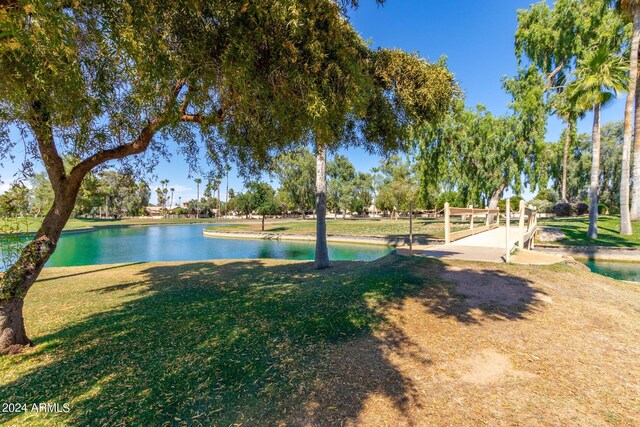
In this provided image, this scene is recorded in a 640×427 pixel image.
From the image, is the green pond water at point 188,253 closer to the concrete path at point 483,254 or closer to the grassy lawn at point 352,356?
the concrete path at point 483,254

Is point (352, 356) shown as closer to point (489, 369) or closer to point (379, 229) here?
point (489, 369)

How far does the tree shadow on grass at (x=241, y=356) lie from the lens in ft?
9.23

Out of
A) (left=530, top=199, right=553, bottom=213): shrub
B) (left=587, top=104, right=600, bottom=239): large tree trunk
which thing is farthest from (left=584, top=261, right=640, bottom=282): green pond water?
(left=530, top=199, right=553, bottom=213): shrub

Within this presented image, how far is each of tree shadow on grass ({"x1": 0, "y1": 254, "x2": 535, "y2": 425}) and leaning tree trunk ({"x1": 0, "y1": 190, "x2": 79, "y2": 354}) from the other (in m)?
0.40

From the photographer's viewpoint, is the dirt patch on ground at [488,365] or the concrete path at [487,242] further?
the concrete path at [487,242]

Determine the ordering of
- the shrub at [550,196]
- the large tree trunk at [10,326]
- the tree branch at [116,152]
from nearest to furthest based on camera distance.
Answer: the large tree trunk at [10,326] → the tree branch at [116,152] → the shrub at [550,196]

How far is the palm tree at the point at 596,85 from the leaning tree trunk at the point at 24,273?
24101 mm

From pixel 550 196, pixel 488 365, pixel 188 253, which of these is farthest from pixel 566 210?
pixel 188 253

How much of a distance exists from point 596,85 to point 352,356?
76.3ft

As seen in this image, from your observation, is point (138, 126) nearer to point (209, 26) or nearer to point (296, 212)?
point (209, 26)

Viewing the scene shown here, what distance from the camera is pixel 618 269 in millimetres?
13367

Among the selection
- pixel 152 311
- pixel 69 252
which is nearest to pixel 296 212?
pixel 69 252

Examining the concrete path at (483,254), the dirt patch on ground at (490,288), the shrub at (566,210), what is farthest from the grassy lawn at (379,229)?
the dirt patch on ground at (490,288)

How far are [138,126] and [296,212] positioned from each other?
72273 mm
